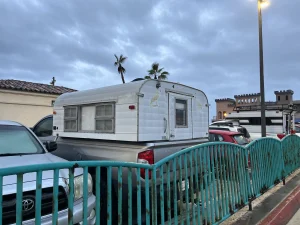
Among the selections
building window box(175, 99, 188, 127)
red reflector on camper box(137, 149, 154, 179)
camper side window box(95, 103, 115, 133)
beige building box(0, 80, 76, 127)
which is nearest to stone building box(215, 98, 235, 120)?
beige building box(0, 80, 76, 127)

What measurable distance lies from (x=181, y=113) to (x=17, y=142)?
326 cm

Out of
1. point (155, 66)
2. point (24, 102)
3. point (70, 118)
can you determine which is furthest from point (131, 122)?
point (155, 66)

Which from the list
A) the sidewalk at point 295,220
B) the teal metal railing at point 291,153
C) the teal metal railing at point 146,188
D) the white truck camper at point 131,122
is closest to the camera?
the teal metal railing at point 146,188

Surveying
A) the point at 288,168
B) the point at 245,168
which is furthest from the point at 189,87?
the point at 288,168

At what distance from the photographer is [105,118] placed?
5.07 m

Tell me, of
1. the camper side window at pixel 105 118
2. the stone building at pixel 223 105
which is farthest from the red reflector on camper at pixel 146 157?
the stone building at pixel 223 105

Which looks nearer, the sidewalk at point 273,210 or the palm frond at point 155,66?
the sidewalk at point 273,210

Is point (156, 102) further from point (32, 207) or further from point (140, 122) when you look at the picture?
point (32, 207)

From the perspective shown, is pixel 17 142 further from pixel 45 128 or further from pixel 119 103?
pixel 45 128

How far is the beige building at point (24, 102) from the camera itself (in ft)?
51.5

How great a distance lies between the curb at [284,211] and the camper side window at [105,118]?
313 centimetres

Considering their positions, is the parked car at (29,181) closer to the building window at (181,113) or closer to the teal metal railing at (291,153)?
the building window at (181,113)

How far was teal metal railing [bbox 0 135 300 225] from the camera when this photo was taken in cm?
207

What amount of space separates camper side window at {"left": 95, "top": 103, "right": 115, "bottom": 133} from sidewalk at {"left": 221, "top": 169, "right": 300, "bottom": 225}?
2.67 m
